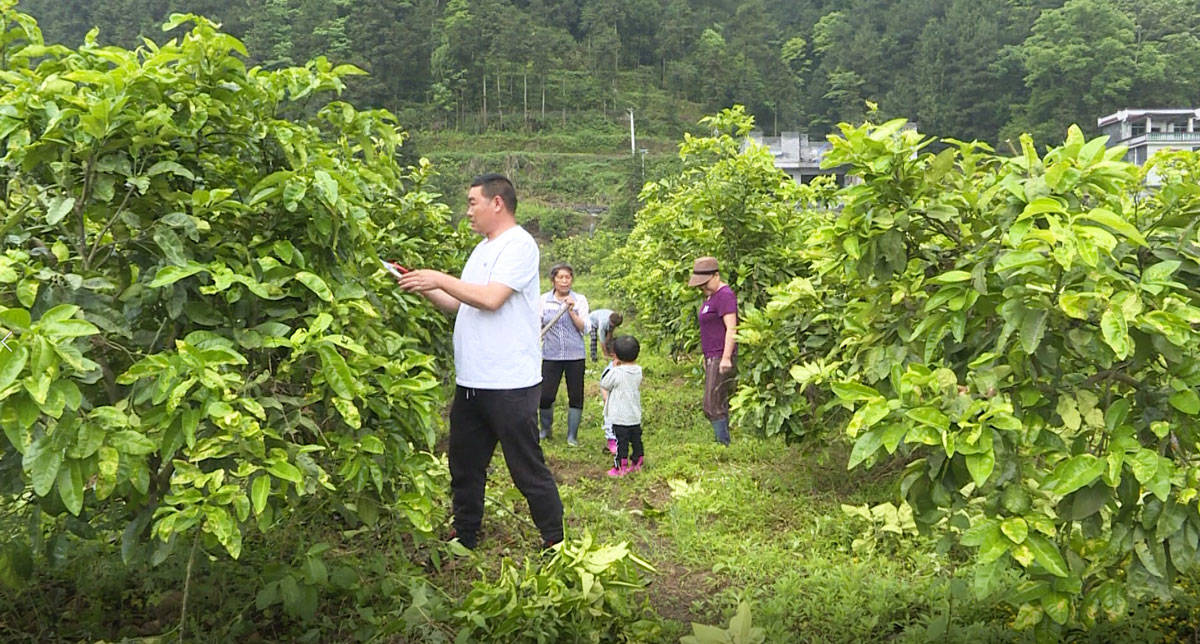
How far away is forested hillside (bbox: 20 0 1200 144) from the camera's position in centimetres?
5056

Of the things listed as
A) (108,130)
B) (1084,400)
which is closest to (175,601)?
(108,130)

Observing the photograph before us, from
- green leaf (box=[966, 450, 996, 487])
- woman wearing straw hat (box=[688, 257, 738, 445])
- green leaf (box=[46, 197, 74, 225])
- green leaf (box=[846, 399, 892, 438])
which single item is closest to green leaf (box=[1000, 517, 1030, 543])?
green leaf (box=[966, 450, 996, 487])

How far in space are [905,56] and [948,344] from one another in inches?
2459

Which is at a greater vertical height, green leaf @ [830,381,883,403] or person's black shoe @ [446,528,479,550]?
green leaf @ [830,381,883,403]

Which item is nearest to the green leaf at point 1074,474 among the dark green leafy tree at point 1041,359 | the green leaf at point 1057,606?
the dark green leafy tree at point 1041,359

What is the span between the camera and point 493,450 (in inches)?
144

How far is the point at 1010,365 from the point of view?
2.24 meters

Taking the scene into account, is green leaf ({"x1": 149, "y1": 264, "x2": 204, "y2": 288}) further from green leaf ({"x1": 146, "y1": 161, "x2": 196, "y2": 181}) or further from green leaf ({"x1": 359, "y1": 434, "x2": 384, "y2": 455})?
green leaf ({"x1": 359, "y1": 434, "x2": 384, "y2": 455})

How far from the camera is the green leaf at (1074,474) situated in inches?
81.1

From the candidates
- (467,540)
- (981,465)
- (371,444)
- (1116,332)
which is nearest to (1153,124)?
(467,540)

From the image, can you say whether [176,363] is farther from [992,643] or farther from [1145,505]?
[992,643]

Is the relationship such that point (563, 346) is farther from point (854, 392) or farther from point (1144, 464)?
point (1144, 464)

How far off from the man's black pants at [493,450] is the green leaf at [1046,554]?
1921 millimetres

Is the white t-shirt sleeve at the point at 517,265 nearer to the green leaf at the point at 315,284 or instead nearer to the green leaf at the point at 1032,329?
the green leaf at the point at 315,284
